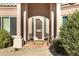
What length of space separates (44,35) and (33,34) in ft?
3.55

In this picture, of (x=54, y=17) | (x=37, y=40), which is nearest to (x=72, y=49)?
(x=54, y=17)

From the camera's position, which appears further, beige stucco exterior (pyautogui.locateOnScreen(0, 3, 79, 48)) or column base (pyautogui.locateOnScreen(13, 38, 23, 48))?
beige stucco exterior (pyautogui.locateOnScreen(0, 3, 79, 48))

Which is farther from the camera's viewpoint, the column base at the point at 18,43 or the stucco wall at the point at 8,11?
the stucco wall at the point at 8,11

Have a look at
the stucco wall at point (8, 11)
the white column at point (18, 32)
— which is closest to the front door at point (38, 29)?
the stucco wall at point (8, 11)

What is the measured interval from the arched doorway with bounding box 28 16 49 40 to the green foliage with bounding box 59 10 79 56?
12.4 m

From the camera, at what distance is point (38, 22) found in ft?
80.5

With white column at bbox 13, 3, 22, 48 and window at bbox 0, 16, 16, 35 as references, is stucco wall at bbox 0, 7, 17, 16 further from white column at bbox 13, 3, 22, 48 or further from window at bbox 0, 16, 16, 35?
white column at bbox 13, 3, 22, 48

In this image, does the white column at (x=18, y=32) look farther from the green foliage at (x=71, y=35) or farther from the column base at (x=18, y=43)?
the green foliage at (x=71, y=35)

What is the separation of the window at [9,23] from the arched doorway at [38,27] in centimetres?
176

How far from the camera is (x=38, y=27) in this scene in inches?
968

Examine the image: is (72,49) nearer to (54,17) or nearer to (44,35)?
(54,17)

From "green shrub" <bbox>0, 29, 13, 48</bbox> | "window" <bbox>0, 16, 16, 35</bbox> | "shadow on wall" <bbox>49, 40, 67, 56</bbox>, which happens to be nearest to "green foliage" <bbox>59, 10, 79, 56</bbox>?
"shadow on wall" <bbox>49, 40, 67, 56</bbox>

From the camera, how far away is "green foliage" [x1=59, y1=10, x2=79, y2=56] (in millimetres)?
10625

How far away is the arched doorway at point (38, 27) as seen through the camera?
24062 millimetres
